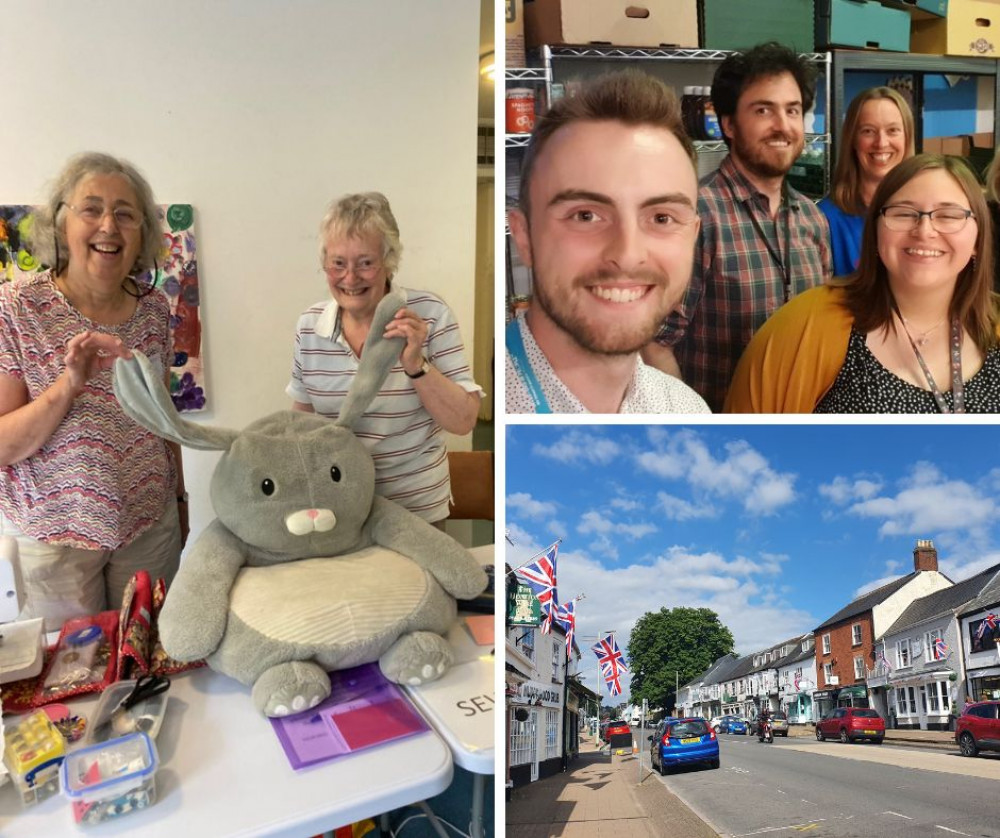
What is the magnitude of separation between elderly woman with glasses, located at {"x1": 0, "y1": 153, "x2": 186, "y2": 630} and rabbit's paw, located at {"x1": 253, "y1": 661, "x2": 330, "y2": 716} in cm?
54

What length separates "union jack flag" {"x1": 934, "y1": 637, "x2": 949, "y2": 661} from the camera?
0.80 metres

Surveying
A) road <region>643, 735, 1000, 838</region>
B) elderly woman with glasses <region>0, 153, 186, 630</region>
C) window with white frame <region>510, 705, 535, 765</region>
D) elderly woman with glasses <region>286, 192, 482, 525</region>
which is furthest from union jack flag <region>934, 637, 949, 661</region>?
elderly woman with glasses <region>0, 153, 186, 630</region>

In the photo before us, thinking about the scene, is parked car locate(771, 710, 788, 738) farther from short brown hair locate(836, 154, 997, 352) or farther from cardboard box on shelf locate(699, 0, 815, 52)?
cardboard box on shelf locate(699, 0, 815, 52)

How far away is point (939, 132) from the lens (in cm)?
70

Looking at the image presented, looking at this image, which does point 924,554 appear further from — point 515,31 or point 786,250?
point 515,31

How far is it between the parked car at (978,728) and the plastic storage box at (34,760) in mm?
1050

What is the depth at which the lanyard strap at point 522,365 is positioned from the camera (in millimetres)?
702

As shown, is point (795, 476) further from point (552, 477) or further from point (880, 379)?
point (552, 477)

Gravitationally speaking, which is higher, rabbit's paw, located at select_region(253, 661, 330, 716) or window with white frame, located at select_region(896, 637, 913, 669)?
window with white frame, located at select_region(896, 637, 913, 669)

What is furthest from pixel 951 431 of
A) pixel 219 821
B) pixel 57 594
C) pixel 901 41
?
pixel 57 594

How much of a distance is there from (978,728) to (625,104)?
2.50 ft

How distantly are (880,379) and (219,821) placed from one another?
88 cm

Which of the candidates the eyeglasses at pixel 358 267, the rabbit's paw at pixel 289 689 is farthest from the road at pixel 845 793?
the eyeglasses at pixel 358 267

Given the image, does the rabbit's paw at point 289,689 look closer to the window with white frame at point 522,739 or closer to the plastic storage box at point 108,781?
the plastic storage box at point 108,781
